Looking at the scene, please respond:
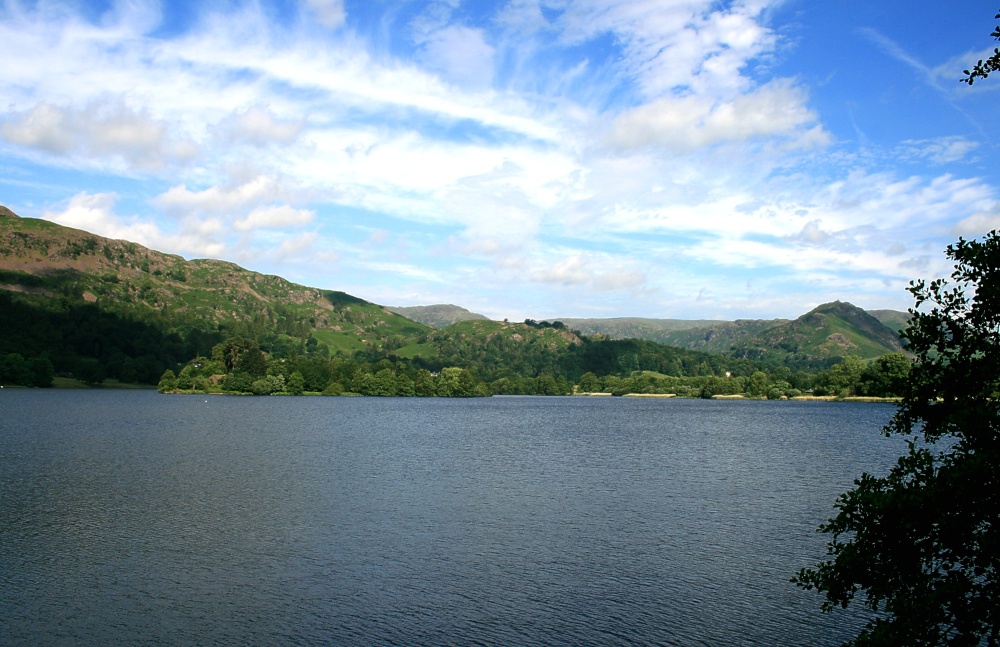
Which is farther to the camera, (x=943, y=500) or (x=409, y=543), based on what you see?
(x=409, y=543)

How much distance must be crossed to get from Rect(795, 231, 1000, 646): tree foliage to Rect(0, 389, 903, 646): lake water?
1048cm

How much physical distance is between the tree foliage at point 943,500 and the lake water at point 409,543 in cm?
1048

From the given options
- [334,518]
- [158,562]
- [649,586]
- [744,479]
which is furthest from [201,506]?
[744,479]

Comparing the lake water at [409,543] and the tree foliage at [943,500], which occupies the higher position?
the tree foliage at [943,500]

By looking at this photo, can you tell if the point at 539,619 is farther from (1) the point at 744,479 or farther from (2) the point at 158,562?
(1) the point at 744,479

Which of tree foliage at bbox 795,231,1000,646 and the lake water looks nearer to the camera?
tree foliage at bbox 795,231,1000,646

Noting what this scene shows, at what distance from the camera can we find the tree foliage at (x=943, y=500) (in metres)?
14.1

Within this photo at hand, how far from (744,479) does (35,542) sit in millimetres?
52657

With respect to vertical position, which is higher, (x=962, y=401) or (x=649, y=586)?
(x=962, y=401)

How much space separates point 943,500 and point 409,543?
92.6ft

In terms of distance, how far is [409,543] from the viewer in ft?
121

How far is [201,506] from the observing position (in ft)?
150

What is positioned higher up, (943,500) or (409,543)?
(943,500)

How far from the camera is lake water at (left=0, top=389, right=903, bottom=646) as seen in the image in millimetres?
25578
